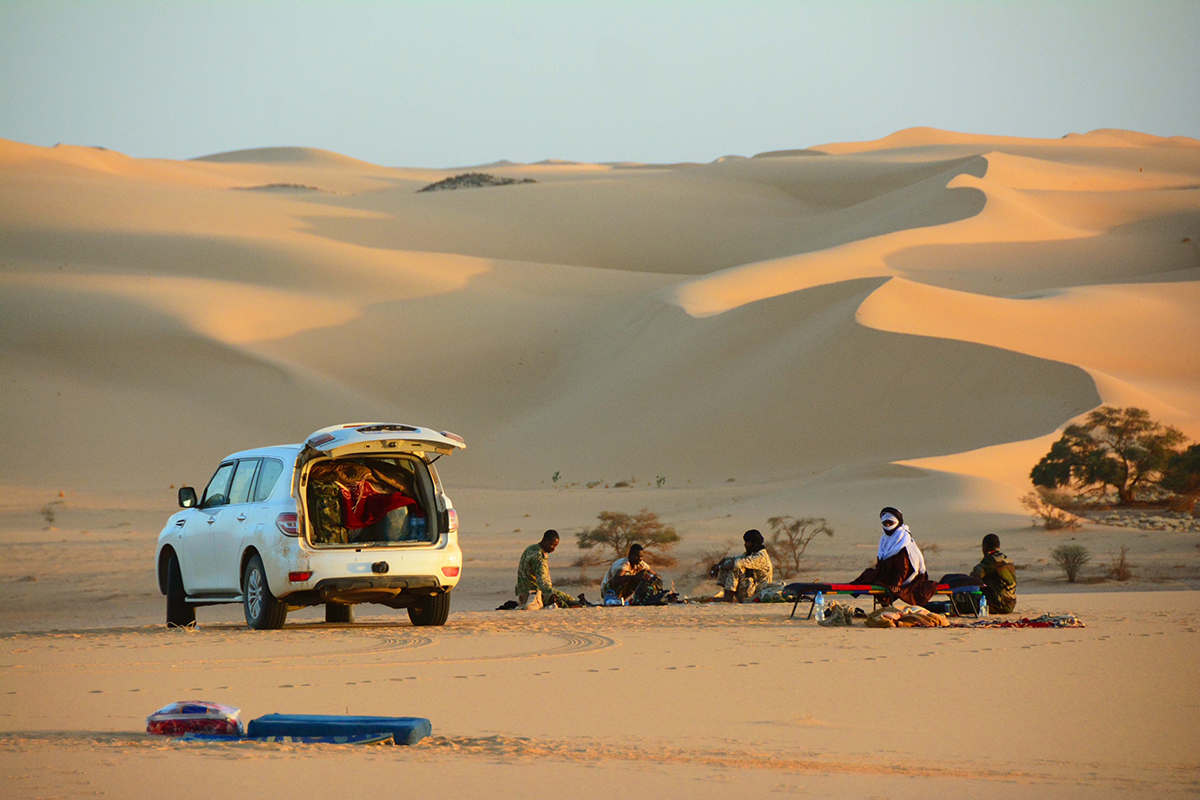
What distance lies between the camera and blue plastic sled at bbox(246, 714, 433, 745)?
248 inches

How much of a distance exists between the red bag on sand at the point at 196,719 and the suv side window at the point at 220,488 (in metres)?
5.99

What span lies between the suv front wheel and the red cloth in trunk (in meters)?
0.94

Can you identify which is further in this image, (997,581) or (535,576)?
(535,576)

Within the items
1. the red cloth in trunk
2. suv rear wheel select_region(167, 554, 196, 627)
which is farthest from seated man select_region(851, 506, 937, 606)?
suv rear wheel select_region(167, 554, 196, 627)

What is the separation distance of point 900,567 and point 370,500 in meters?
4.84

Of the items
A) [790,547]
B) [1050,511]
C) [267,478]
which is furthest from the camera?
[1050,511]

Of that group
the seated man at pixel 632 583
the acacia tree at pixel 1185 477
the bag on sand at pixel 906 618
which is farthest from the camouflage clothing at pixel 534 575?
the acacia tree at pixel 1185 477

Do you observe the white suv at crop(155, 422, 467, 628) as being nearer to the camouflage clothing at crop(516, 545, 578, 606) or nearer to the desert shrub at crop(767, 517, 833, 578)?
the camouflage clothing at crop(516, 545, 578, 606)

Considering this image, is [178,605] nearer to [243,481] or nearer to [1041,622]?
[243,481]

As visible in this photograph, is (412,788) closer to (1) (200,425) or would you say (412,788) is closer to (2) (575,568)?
(2) (575,568)

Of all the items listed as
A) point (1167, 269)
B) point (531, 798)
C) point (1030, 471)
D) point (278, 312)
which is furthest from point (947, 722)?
point (1167, 269)

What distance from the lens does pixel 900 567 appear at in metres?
12.1

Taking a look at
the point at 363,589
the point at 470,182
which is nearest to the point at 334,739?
the point at 363,589

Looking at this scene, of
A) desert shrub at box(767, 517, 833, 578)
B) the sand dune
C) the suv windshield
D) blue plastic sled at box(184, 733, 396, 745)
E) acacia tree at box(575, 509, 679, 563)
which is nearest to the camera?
blue plastic sled at box(184, 733, 396, 745)
